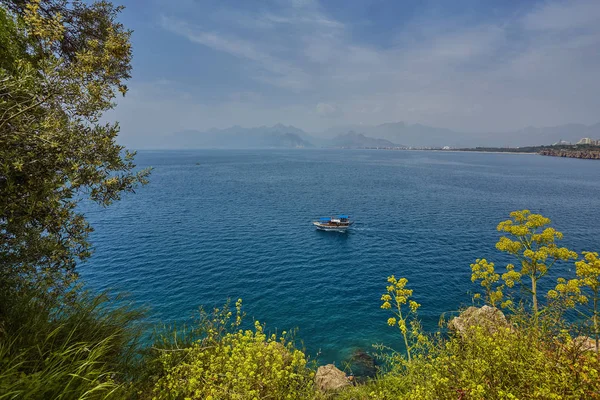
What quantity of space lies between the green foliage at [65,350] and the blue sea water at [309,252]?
57.2ft

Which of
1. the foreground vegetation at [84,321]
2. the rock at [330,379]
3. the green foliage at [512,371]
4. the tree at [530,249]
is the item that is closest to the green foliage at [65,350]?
the foreground vegetation at [84,321]

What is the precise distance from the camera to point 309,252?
40406mm

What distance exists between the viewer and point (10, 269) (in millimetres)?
6484

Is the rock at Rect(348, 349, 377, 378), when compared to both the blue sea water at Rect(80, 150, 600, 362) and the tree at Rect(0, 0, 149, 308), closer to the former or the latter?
the blue sea water at Rect(80, 150, 600, 362)

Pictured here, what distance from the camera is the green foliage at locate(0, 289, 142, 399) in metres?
4.89

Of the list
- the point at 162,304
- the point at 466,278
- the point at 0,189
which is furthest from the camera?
the point at 466,278

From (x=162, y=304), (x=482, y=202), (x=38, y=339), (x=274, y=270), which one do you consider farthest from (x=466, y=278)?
(x=482, y=202)

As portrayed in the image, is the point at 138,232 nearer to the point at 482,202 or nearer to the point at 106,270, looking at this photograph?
the point at 106,270

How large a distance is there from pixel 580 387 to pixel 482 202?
7608 cm

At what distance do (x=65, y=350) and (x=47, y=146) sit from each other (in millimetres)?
4586

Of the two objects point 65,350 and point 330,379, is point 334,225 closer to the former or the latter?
point 330,379

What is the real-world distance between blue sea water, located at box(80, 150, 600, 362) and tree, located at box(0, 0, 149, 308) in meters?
19.7

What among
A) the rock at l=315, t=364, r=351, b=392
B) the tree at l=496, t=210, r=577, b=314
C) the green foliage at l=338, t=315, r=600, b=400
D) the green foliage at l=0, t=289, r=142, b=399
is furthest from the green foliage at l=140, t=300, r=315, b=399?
the tree at l=496, t=210, r=577, b=314

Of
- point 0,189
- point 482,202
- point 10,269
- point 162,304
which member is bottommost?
point 162,304
